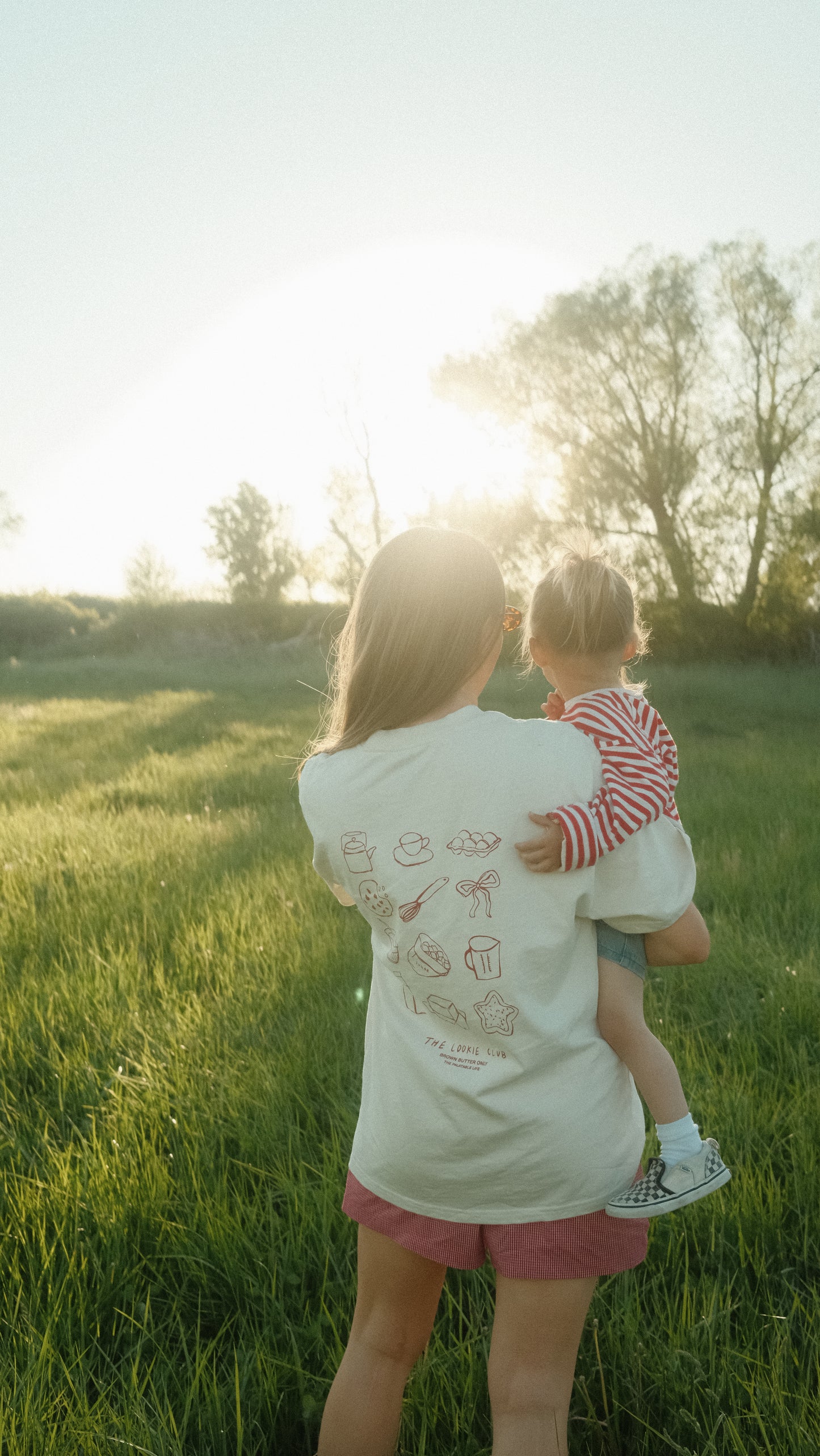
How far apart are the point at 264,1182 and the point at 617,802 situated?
1903mm

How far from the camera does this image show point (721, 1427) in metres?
1.86

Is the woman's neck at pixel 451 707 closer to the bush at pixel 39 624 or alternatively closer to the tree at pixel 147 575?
the bush at pixel 39 624

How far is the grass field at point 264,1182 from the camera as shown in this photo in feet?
6.32

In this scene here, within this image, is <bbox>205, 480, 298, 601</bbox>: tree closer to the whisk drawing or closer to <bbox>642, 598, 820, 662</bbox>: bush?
<bbox>642, 598, 820, 662</bbox>: bush

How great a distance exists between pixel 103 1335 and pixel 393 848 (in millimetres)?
1628

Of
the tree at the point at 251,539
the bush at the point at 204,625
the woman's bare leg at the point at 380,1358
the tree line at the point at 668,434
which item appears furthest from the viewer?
the tree at the point at 251,539

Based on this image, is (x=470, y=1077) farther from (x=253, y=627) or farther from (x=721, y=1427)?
(x=253, y=627)

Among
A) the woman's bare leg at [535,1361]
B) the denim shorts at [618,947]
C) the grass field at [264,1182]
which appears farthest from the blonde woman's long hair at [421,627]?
the grass field at [264,1182]

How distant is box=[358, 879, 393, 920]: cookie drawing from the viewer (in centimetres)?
154

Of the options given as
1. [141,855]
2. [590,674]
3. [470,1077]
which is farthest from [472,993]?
[141,855]

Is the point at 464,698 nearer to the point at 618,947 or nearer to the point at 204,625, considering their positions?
the point at 618,947

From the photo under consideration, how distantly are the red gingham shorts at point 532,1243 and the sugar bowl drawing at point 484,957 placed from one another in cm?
44

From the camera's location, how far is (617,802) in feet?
4.81

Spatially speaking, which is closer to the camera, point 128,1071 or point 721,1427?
point 721,1427
